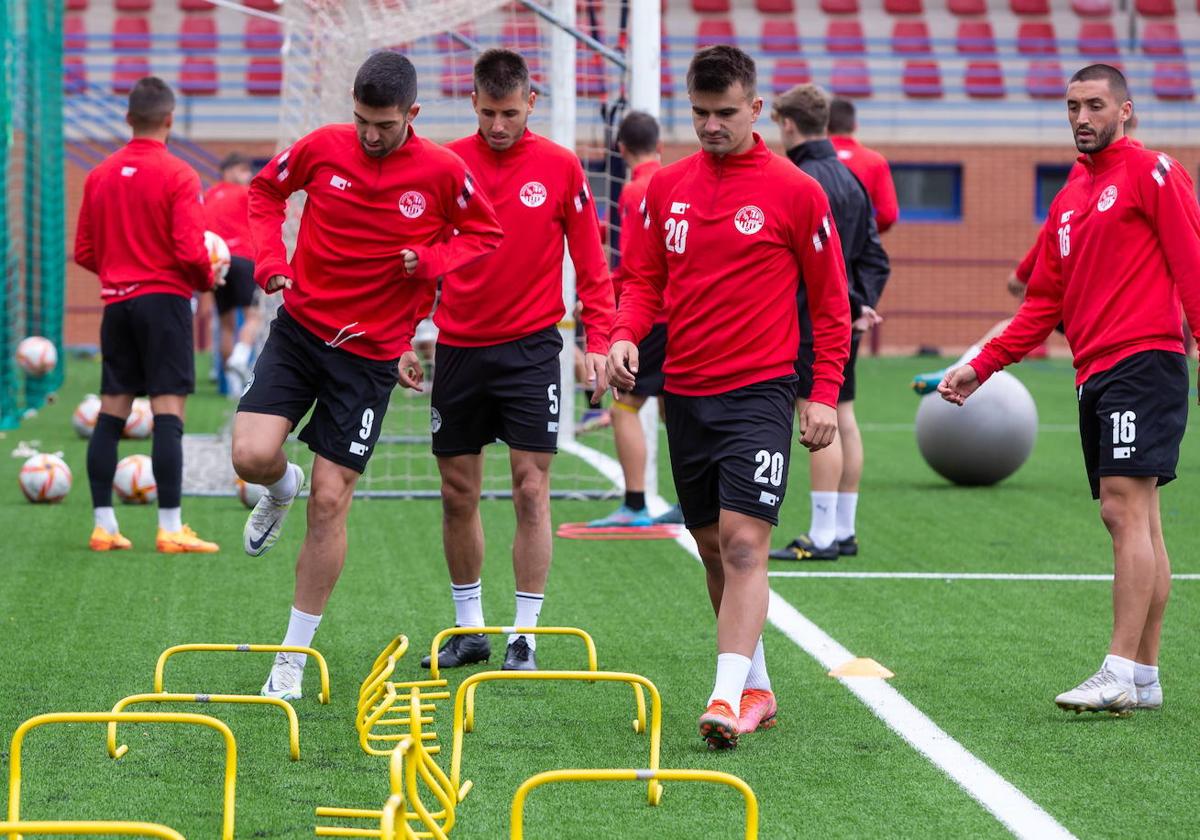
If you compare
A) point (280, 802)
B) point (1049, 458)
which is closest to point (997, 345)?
point (280, 802)

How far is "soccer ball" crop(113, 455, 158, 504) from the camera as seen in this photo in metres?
10.1

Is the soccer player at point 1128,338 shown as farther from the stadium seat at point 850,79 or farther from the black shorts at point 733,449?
the stadium seat at point 850,79

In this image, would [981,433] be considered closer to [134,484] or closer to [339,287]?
[134,484]

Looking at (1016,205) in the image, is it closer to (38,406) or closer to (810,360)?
(38,406)

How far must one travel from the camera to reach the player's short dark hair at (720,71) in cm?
484

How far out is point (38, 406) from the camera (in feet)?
54.7

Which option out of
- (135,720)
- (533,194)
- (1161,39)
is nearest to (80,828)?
(135,720)

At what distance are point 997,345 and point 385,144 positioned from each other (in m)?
2.07

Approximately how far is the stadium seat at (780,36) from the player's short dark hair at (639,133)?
20.7 meters

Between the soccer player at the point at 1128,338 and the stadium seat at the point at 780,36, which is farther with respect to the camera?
the stadium seat at the point at 780,36

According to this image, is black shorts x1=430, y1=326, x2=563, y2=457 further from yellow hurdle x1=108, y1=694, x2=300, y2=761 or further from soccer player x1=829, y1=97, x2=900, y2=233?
soccer player x1=829, y1=97, x2=900, y2=233

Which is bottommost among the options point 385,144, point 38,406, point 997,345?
point 38,406

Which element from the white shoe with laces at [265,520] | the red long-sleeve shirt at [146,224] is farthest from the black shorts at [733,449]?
the red long-sleeve shirt at [146,224]

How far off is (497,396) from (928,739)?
1.94 meters
